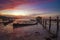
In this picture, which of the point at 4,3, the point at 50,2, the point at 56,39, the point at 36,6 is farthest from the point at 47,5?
the point at 56,39

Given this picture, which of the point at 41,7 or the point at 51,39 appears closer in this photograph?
the point at 51,39

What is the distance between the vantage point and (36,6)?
6.52 meters

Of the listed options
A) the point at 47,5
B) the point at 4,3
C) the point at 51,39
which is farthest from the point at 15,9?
the point at 51,39

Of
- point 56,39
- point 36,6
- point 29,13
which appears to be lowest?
point 56,39

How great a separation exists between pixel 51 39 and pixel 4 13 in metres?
4.25

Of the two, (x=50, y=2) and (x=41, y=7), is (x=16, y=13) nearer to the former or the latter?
(x=41, y=7)

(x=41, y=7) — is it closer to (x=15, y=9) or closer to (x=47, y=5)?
(x=47, y=5)

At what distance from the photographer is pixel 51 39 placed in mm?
3143

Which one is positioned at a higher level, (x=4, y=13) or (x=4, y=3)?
(x=4, y=3)

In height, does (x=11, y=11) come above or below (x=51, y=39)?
above

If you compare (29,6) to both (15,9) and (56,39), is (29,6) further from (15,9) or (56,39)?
(56,39)

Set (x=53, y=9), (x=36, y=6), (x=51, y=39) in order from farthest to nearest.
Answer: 1. (x=36, y=6)
2. (x=53, y=9)
3. (x=51, y=39)

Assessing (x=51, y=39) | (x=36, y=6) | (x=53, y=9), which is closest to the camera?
→ (x=51, y=39)

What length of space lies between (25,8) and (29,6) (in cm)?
29
